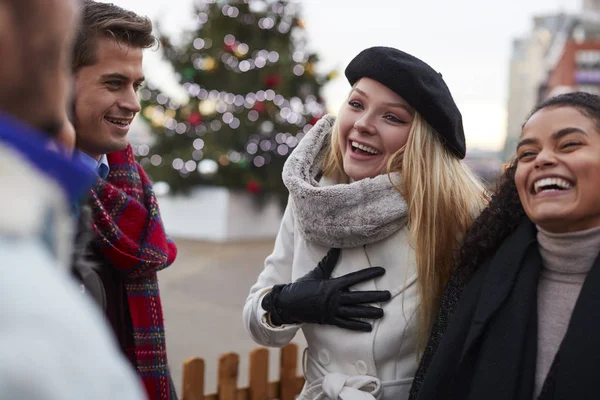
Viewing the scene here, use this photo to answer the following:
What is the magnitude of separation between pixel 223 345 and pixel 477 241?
11.4 ft

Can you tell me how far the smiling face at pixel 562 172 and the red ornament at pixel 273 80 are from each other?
879cm

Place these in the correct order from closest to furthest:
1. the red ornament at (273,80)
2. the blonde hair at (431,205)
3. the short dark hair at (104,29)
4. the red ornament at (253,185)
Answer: the short dark hair at (104,29) → the blonde hair at (431,205) → the red ornament at (273,80) → the red ornament at (253,185)

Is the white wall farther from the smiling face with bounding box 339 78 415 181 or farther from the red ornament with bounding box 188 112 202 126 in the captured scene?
the smiling face with bounding box 339 78 415 181

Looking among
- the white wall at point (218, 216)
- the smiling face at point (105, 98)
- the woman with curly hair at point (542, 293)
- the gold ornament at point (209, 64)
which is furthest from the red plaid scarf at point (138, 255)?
the white wall at point (218, 216)

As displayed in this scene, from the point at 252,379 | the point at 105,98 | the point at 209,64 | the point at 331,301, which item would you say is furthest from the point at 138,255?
the point at 209,64

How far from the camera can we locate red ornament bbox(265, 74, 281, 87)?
10188 millimetres

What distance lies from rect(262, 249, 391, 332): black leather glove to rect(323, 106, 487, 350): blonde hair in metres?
0.14

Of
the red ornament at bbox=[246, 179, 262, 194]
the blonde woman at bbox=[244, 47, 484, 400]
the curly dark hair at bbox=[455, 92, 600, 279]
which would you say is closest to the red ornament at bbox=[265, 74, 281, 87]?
the red ornament at bbox=[246, 179, 262, 194]

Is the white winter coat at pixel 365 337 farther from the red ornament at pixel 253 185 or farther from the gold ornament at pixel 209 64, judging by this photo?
the gold ornament at pixel 209 64

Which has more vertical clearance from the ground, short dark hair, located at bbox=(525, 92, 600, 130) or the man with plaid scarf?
short dark hair, located at bbox=(525, 92, 600, 130)

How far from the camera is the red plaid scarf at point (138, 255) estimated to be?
1.79 m

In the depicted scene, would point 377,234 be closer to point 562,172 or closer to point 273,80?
point 562,172

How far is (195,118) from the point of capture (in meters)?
10.3

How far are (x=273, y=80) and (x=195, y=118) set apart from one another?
1482mm
